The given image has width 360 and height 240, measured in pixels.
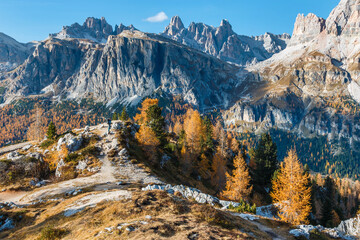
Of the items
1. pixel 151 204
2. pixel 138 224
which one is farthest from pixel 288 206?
pixel 138 224

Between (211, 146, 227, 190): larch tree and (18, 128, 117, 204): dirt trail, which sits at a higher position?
(18, 128, 117, 204): dirt trail

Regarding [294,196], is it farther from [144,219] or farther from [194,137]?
[194,137]

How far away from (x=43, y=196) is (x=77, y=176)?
1071 cm

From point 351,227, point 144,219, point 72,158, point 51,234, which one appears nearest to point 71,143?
point 72,158

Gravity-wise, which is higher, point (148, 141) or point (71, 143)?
point (148, 141)

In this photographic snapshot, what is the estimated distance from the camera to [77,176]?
1585 inches

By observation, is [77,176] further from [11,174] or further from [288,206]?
[288,206]

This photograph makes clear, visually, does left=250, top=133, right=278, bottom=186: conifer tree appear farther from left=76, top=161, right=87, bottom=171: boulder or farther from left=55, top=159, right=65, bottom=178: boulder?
left=55, top=159, right=65, bottom=178: boulder

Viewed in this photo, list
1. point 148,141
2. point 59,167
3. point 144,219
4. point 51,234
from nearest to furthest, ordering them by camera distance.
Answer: point 51,234 < point 144,219 < point 59,167 < point 148,141

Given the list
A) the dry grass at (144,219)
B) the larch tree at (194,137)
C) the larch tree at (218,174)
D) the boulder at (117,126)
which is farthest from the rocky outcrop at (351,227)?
the boulder at (117,126)

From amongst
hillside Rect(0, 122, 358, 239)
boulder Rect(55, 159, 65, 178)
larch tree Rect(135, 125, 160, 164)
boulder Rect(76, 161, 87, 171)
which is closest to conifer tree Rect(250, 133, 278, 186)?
hillside Rect(0, 122, 358, 239)

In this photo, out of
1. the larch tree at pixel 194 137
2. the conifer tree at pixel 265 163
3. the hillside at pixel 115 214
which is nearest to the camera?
the hillside at pixel 115 214

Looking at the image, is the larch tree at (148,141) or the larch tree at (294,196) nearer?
the larch tree at (294,196)

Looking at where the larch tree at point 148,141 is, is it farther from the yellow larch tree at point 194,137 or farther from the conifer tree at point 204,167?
the conifer tree at point 204,167
